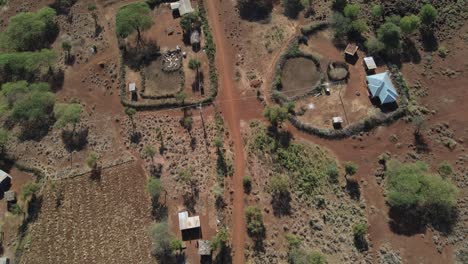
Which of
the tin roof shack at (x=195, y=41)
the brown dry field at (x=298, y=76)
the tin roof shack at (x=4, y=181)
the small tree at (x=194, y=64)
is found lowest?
the tin roof shack at (x=4, y=181)

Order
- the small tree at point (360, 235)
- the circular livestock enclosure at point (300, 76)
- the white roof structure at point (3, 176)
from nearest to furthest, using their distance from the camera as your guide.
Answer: the small tree at point (360, 235)
the white roof structure at point (3, 176)
the circular livestock enclosure at point (300, 76)

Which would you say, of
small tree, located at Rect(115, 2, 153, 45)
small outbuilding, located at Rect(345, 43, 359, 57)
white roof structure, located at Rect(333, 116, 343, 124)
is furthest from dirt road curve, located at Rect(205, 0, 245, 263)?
small outbuilding, located at Rect(345, 43, 359, 57)

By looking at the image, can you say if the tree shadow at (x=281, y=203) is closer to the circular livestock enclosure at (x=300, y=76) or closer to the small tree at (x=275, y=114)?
the small tree at (x=275, y=114)

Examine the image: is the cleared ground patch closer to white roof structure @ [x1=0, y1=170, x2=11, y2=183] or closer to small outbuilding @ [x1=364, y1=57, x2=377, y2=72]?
white roof structure @ [x1=0, y1=170, x2=11, y2=183]

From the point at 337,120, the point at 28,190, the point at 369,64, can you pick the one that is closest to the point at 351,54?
the point at 369,64

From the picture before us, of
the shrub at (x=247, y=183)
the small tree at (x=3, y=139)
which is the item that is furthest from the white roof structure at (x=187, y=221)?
the small tree at (x=3, y=139)

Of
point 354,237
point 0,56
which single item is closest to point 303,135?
point 354,237

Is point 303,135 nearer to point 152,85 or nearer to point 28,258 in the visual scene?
point 152,85

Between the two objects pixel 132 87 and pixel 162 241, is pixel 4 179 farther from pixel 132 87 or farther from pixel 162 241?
pixel 162 241
